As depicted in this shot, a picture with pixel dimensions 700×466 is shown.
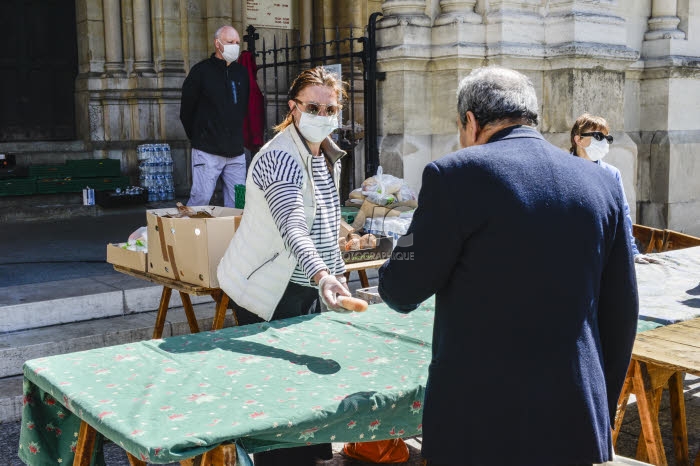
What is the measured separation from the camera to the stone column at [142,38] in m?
10.5

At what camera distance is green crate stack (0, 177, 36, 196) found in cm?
915

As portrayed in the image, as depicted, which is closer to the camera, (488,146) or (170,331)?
(488,146)

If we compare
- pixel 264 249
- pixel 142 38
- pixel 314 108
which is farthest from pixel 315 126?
pixel 142 38

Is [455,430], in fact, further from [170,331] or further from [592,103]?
[592,103]

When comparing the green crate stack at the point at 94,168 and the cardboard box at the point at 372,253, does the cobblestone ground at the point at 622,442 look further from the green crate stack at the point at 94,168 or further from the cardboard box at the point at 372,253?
the green crate stack at the point at 94,168

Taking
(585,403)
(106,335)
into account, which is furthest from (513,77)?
(106,335)

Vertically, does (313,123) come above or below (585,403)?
above

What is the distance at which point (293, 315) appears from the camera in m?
3.47

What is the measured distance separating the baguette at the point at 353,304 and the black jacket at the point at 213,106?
449 cm

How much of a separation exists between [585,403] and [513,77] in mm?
802

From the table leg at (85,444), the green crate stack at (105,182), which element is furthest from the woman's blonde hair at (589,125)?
the green crate stack at (105,182)

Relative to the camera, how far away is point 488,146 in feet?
6.70

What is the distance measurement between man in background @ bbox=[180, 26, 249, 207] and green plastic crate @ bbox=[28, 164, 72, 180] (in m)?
3.03

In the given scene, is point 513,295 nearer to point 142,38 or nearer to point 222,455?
point 222,455
